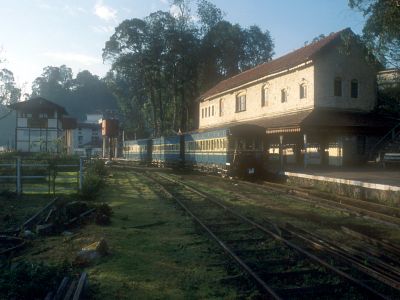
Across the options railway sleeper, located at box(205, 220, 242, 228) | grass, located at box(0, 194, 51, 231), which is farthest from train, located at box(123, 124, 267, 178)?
railway sleeper, located at box(205, 220, 242, 228)

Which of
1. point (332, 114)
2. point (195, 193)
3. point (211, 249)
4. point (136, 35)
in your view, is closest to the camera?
point (211, 249)

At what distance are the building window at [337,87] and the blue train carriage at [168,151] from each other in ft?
38.1

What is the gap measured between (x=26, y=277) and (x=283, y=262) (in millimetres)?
4041

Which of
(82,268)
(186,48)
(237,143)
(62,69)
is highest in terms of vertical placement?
(62,69)

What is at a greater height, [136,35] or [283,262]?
[136,35]

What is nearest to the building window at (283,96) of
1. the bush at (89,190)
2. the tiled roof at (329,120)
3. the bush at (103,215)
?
the tiled roof at (329,120)

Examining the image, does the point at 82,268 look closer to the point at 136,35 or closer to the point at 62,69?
the point at 136,35

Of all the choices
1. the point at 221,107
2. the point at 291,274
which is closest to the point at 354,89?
the point at 221,107

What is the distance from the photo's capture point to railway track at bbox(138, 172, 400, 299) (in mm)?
5688

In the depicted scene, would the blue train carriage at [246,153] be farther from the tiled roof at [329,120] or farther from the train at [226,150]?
the tiled roof at [329,120]

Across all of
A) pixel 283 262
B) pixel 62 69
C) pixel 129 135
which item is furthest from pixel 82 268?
pixel 62 69

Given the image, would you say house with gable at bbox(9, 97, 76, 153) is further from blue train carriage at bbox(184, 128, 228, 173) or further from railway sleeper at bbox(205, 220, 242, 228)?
railway sleeper at bbox(205, 220, 242, 228)

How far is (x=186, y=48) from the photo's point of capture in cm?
5116

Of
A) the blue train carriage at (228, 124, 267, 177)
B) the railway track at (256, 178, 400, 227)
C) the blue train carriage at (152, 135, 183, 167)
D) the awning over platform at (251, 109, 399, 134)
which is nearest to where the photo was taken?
the railway track at (256, 178, 400, 227)
